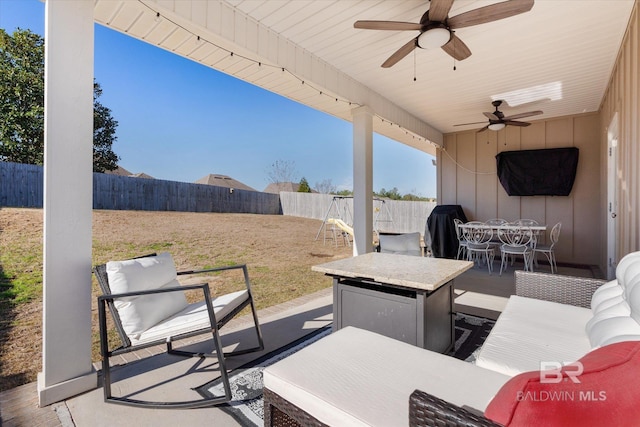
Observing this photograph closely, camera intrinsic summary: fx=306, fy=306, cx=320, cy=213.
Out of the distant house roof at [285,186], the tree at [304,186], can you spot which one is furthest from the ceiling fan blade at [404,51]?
the distant house roof at [285,186]

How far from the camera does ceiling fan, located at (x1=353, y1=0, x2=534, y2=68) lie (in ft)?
7.04

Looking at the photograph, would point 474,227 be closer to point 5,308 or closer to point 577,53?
point 577,53

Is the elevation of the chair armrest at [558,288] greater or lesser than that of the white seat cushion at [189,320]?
greater

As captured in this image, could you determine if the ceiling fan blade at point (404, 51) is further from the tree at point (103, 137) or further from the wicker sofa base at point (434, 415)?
the tree at point (103, 137)

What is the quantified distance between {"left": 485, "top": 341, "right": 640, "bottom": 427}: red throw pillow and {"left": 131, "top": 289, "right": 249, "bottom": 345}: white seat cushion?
1.62m

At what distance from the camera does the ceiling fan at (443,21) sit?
215 cm

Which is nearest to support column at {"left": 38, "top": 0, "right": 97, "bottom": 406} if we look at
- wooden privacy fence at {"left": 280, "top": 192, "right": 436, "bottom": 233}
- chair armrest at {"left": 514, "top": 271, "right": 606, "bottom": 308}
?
chair armrest at {"left": 514, "top": 271, "right": 606, "bottom": 308}

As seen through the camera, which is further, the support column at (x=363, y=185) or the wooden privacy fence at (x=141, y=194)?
the wooden privacy fence at (x=141, y=194)

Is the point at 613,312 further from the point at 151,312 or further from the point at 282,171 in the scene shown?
the point at 282,171

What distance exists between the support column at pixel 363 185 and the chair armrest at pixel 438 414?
334 cm

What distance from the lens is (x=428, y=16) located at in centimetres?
233

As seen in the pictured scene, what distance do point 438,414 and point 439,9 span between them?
8.27ft

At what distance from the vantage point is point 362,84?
13.8 ft

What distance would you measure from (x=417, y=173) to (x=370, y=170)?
1030cm
